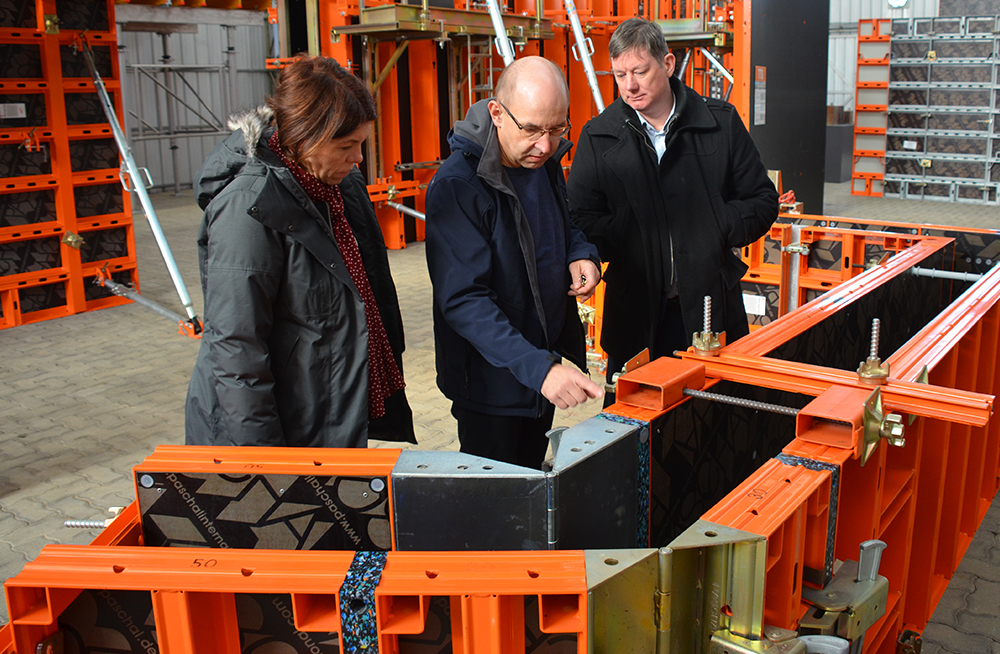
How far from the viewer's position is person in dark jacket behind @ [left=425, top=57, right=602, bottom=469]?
6.53ft

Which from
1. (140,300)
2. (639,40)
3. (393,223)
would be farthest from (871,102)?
(639,40)

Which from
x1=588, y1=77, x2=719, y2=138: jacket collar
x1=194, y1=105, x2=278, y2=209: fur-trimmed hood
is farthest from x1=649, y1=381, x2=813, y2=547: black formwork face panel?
x1=194, y1=105, x2=278, y2=209: fur-trimmed hood

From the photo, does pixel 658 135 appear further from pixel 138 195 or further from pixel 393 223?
pixel 393 223

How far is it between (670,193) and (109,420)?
12.0 feet

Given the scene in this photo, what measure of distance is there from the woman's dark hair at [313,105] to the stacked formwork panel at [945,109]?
12.9m

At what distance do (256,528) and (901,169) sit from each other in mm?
13813

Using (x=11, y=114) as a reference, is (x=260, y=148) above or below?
below

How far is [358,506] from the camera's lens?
4.84 feet

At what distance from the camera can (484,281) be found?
209cm

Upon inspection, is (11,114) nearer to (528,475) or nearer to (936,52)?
(528,475)

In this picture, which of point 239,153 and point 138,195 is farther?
point 138,195

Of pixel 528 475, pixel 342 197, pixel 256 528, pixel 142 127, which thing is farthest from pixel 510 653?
pixel 142 127

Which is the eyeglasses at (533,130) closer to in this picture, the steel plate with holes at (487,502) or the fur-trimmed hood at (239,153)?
the fur-trimmed hood at (239,153)

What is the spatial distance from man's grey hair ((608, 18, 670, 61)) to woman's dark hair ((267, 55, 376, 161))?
3.57 feet
